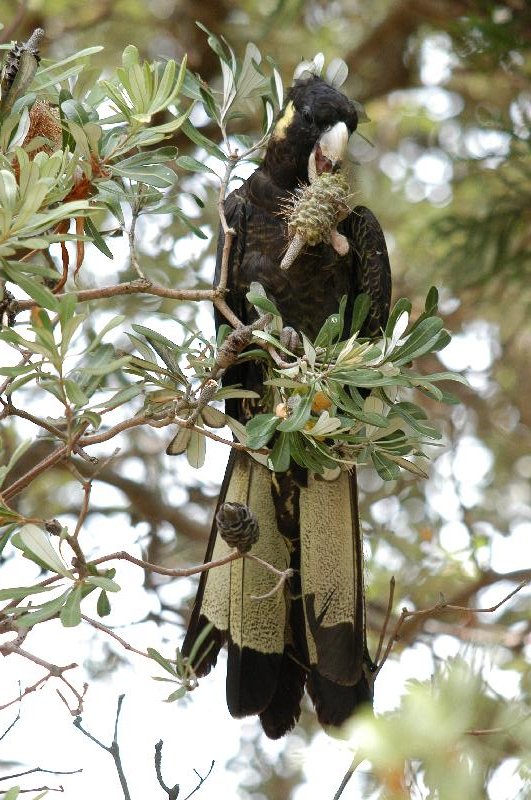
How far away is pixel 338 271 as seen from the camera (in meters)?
2.76

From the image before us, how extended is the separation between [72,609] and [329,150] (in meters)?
1.57

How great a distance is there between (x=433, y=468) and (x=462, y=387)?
17.6 inches

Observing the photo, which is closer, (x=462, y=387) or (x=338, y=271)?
(x=338, y=271)

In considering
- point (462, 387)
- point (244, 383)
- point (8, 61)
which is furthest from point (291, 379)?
point (462, 387)

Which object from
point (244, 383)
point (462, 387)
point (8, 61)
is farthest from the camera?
point (462, 387)

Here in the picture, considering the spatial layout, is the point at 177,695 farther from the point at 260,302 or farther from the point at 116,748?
the point at 260,302

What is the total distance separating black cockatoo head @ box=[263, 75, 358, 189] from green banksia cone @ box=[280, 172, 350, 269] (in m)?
0.51

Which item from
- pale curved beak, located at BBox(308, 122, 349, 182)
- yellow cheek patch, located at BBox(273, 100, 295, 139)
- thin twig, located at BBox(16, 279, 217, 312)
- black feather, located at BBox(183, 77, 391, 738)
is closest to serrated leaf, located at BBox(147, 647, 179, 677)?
thin twig, located at BBox(16, 279, 217, 312)

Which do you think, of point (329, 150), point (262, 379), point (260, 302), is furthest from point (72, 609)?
point (329, 150)

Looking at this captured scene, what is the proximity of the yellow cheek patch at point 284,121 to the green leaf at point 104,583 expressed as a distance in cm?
165

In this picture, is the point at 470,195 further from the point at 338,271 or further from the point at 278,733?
the point at 278,733

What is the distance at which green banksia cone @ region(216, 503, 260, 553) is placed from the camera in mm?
1786

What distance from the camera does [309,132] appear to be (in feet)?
9.04

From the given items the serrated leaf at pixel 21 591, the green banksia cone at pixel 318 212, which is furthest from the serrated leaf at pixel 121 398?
the green banksia cone at pixel 318 212
